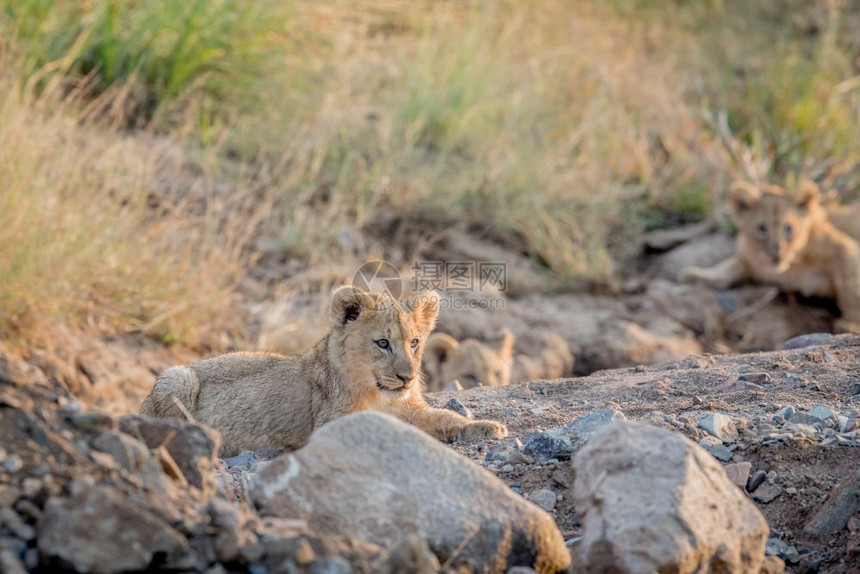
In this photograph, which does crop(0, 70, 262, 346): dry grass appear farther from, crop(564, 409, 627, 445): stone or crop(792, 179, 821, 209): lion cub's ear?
crop(792, 179, 821, 209): lion cub's ear

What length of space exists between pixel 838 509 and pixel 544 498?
3.50ft

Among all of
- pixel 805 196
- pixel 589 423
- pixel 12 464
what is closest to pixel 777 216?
pixel 805 196

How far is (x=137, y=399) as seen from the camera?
7.93m

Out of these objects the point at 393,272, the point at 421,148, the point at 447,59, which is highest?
the point at 447,59

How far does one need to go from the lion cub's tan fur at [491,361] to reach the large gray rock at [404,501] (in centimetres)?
465

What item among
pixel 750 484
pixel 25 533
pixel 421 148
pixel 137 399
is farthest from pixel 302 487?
pixel 421 148

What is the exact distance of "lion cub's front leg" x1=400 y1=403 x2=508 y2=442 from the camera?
506cm

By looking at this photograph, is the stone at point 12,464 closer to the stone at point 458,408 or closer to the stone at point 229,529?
the stone at point 229,529

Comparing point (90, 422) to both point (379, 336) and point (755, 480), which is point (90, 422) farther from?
point (755, 480)

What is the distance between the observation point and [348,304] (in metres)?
5.69

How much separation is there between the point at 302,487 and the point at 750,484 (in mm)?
1898

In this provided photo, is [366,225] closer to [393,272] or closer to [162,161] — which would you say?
[393,272]

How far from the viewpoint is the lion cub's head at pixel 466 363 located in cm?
861

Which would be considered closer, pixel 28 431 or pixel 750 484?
pixel 28 431
